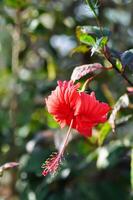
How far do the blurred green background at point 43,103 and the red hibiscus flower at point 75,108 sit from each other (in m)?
0.56

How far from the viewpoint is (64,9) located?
102 inches

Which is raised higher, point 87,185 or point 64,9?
point 64,9

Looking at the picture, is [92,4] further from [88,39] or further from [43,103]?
[43,103]

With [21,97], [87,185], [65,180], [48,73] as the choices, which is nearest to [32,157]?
[65,180]

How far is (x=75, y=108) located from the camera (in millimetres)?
1218

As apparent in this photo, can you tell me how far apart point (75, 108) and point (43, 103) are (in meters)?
1.18

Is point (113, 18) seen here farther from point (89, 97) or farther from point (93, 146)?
point (89, 97)

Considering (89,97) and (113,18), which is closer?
(89,97)

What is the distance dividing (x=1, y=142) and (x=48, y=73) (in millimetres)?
469

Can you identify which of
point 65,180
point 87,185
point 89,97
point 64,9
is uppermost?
point 89,97

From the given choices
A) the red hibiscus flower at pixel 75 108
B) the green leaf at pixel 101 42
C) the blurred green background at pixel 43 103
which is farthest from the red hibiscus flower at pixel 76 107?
the blurred green background at pixel 43 103

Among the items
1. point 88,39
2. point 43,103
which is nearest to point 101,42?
point 88,39

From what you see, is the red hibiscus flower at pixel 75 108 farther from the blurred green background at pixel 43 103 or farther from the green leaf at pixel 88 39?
the blurred green background at pixel 43 103

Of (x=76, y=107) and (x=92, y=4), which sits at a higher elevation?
(x=92, y=4)
